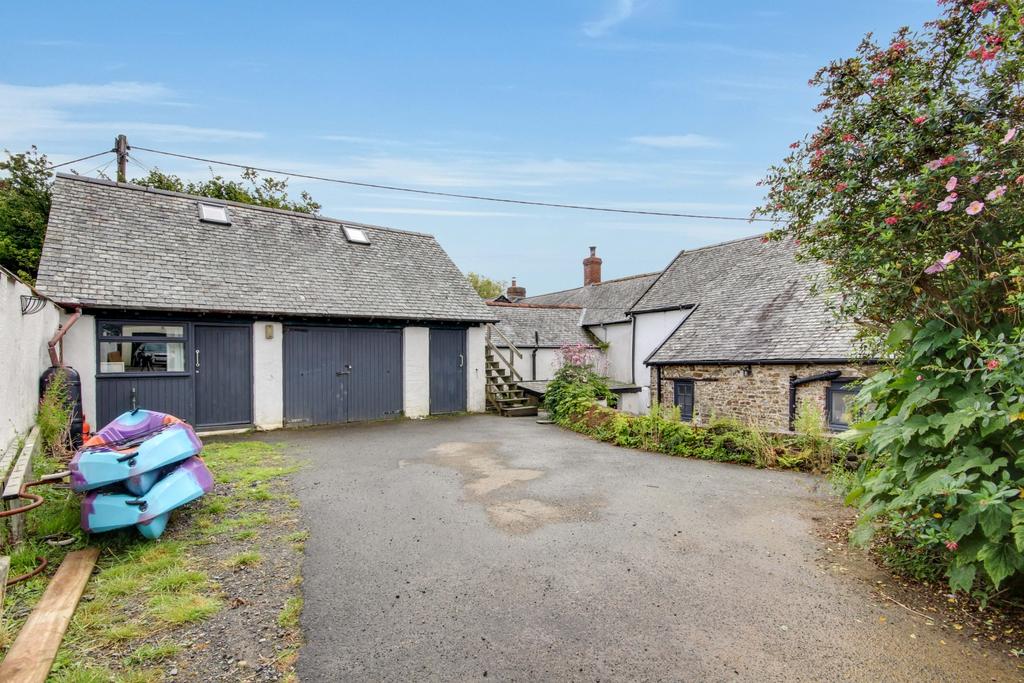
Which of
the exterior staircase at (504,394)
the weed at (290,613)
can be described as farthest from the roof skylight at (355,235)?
the weed at (290,613)

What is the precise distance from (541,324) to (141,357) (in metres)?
17.8

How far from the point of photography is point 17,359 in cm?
604

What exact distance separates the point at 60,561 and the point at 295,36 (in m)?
12.2

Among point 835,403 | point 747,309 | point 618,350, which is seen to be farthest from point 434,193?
point 618,350

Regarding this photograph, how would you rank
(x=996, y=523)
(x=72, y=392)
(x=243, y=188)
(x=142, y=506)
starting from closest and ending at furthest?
(x=996, y=523) < (x=142, y=506) < (x=72, y=392) < (x=243, y=188)

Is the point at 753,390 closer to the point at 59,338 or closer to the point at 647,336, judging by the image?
the point at 647,336

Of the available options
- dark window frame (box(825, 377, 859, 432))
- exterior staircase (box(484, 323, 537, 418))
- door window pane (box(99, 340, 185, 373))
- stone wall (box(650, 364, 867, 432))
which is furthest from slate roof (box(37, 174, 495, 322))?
dark window frame (box(825, 377, 859, 432))

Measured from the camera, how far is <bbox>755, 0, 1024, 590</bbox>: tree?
296cm

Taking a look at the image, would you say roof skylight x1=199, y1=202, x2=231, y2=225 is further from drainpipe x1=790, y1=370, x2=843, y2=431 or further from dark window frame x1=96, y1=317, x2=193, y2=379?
drainpipe x1=790, y1=370, x2=843, y2=431

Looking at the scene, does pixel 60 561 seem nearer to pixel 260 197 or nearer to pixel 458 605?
pixel 458 605

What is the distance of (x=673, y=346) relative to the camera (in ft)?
56.1

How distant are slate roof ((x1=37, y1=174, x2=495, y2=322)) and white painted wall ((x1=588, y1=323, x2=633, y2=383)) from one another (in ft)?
37.4

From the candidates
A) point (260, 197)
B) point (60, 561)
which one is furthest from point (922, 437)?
point (260, 197)

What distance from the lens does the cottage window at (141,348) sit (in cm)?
995
